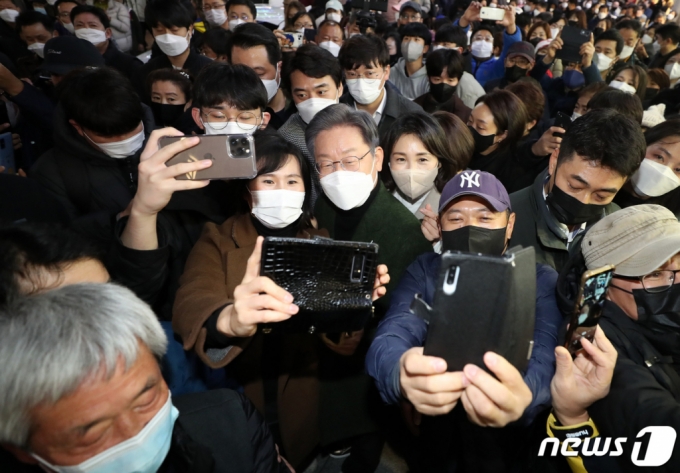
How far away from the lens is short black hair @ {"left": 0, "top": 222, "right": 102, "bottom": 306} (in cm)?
124

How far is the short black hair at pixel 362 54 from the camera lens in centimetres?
349

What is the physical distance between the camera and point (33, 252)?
4.29ft

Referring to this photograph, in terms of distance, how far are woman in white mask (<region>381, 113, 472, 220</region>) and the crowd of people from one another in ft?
0.05

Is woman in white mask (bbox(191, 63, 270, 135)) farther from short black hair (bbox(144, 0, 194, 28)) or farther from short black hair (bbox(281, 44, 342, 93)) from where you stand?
short black hair (bbox(144, 0, 194, 28))

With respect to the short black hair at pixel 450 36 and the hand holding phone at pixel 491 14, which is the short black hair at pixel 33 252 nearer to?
Result: the short black hair at pixel 450 36

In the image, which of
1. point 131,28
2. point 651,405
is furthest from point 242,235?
point 131,28

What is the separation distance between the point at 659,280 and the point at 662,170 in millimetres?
1501

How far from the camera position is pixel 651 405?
3.96 ft

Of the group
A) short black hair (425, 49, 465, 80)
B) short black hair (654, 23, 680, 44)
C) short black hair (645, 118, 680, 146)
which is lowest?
short black hair (645, 118, 680, 146)

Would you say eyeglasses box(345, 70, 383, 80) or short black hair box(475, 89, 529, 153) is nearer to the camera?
short black hair box(475, 89, 529, 153)

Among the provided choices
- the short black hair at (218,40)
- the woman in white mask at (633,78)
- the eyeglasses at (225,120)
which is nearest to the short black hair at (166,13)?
the short black hair at (218,40)

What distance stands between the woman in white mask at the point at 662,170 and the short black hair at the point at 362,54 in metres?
2.04

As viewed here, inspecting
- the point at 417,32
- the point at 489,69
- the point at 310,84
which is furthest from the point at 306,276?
the point at 489,69

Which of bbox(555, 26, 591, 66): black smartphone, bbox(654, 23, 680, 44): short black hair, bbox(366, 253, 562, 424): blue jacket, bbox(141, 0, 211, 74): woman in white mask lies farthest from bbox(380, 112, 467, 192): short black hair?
bbox(654, 23, 680, 44): short black hair
